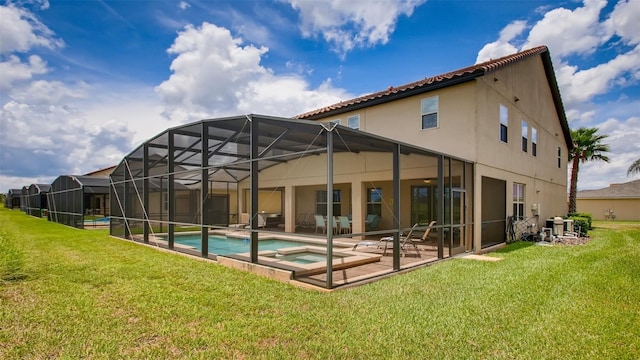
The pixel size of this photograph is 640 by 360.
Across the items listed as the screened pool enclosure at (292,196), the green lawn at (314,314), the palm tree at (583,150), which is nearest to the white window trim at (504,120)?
Result: the screened pool enclosure at (292,196)

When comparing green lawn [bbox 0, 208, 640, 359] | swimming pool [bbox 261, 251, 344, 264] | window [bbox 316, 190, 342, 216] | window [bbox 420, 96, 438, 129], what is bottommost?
swimming pool [bbox 261, 251, 344, 264]

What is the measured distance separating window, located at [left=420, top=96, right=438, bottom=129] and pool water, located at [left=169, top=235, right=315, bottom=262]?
533 cm

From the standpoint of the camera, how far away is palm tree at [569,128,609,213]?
22.1m

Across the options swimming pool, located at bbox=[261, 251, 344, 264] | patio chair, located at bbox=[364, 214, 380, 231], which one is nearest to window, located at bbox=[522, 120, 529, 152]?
patio chair, located at bbox=[364, 214, 380, 231]

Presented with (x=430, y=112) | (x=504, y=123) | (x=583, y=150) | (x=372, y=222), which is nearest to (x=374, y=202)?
(x=372, y=222)

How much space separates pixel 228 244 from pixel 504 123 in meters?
9.67

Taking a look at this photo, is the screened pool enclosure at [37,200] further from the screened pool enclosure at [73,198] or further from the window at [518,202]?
the window at [518,202]

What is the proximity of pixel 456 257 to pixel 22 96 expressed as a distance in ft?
54.6

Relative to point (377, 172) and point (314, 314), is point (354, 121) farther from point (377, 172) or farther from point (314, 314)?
point (314, 314)

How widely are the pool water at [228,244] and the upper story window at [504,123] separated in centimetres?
733

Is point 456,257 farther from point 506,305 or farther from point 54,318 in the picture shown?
point 54,318

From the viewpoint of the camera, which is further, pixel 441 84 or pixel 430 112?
pixel 430 112

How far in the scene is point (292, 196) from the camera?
49.2ft

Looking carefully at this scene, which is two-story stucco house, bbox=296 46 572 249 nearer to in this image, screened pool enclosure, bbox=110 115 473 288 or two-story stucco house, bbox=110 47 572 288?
two-story stucco house, bbox=110 47 572 288
